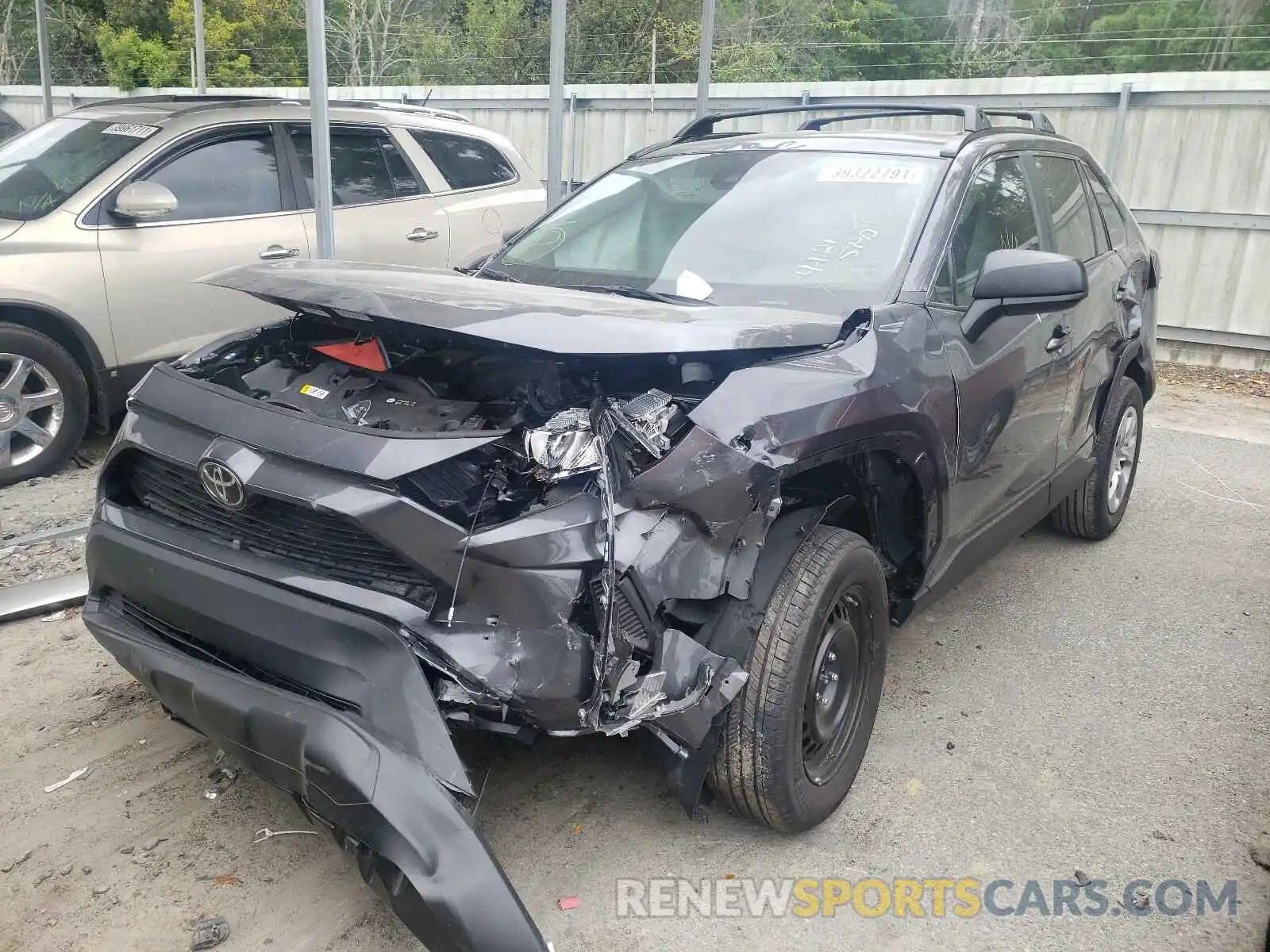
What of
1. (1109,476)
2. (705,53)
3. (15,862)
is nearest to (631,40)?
(705,53)

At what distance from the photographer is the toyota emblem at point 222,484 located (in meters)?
2.34

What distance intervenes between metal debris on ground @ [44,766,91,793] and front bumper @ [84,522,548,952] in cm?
65

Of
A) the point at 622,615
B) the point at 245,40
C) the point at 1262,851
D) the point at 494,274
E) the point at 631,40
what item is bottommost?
the point at 1262,851

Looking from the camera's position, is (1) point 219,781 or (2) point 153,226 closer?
(1) point 219,781

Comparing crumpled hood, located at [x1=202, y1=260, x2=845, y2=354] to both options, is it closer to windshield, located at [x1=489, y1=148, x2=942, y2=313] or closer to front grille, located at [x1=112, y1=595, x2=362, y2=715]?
windshield, located at [x1=489, y1=148, x2=942, y2=313]

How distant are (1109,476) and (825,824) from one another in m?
2.84

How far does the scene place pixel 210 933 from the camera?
2389 millimetres

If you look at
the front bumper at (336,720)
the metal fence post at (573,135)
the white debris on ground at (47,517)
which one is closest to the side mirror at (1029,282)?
the front bumper at (336,720)

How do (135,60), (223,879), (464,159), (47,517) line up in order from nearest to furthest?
(223,879)
(47,517)
(464,159)
(135,60)

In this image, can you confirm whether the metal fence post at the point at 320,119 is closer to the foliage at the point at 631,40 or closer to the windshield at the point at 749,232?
the windshield at the point at 749,232

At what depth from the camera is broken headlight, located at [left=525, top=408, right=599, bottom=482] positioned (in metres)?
2.32

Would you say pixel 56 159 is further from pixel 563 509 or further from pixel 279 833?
pixel 563 509

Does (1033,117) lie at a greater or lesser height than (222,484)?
greater

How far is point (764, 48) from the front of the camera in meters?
20.7
